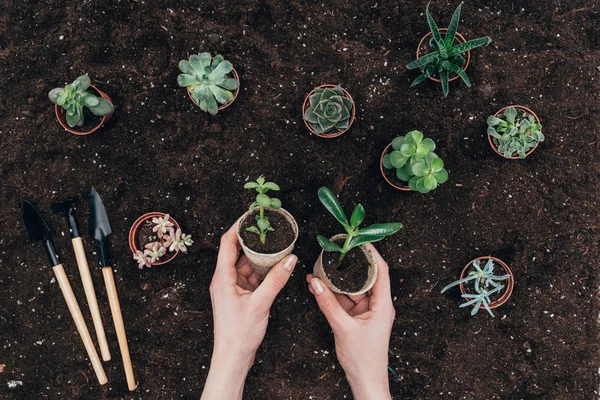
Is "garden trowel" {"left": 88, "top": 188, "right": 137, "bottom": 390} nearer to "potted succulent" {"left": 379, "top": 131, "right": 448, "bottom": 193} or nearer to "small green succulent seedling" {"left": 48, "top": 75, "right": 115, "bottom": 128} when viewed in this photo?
"small green succulent seedling" {"left": 48, "top": 75, "right": 115, "bottom": 128}

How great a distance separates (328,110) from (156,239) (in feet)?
4.03

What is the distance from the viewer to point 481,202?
2555 millimetres

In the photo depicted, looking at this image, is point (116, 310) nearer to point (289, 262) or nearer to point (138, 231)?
point (138, 231)

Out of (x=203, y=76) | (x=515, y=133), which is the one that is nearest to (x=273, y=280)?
(x=203, y=76)

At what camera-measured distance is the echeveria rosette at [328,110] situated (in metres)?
2.25

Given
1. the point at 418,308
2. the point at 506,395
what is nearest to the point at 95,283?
the point at 418,308

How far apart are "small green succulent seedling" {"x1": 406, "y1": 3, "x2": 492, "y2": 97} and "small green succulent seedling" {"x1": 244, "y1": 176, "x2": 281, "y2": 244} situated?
3.42 ft

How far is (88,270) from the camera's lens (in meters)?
2.40

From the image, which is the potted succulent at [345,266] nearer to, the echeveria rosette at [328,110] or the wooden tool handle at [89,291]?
the echeveria rosette at [328,110]

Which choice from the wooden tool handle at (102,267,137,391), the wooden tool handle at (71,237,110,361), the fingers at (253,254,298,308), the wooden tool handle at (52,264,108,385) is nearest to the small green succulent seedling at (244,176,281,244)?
the fingers at (253,254,298,308)

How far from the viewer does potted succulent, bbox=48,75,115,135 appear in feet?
7.29

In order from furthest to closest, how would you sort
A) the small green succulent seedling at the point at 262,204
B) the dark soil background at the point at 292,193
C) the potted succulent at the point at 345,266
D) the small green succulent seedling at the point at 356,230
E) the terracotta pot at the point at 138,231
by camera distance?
the dark soil background at the point at 292,193 → the terracotta pot at the point at 138,231 → the potted succulent at the point at 345,266 → the small green succulent seedling at the point at 356,230 → the small green succulent seedling at the point at 262,204

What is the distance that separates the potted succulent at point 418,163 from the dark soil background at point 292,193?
337 mm

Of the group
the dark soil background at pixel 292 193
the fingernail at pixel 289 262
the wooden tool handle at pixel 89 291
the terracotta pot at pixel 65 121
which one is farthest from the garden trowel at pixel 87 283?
the fingernail at pixel 289 262
